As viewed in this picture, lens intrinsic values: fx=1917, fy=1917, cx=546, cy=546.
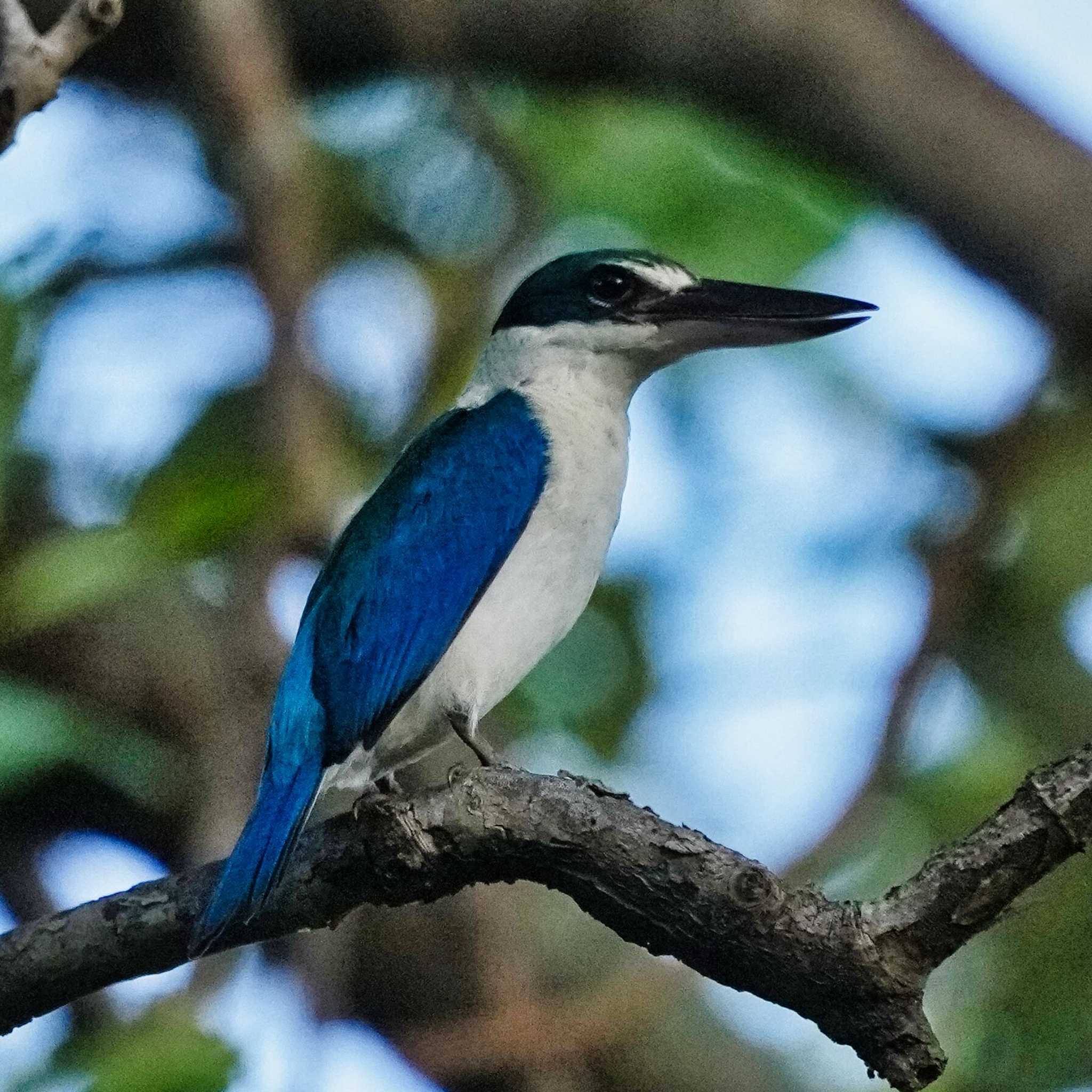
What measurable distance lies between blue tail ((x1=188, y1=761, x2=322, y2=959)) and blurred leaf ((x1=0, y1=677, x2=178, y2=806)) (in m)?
0.83

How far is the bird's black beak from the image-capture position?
420 centimetres

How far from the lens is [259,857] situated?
315 cm

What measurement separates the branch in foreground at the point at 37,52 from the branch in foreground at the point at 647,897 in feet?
4.09

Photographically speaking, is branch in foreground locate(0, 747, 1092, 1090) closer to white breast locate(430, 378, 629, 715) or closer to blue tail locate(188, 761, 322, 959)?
blue tail locate(188, 761, 322, 959)

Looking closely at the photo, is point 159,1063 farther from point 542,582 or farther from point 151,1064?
point 542,582

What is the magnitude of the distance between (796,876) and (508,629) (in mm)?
945

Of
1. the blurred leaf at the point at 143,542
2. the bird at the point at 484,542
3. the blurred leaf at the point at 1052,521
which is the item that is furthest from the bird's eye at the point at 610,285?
the blurred leaf at the point at 1052,521

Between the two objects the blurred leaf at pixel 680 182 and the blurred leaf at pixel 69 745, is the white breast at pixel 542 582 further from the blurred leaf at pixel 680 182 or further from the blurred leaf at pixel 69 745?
the blurred leaf at pixel 680 182

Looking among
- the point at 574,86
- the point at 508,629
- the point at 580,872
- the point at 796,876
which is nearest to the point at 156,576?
the point at 508,629

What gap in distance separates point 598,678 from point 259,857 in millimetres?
1986

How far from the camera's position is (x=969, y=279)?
4.69m

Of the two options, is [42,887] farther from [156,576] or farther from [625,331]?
[625,331]

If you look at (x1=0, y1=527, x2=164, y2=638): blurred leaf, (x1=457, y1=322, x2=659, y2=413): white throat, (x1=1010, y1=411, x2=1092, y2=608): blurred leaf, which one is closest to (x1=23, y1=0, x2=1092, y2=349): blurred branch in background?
(x1=1010, y1=411, x2=1092, y2=608): blurred leaf

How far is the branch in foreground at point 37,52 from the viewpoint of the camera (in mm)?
2420
